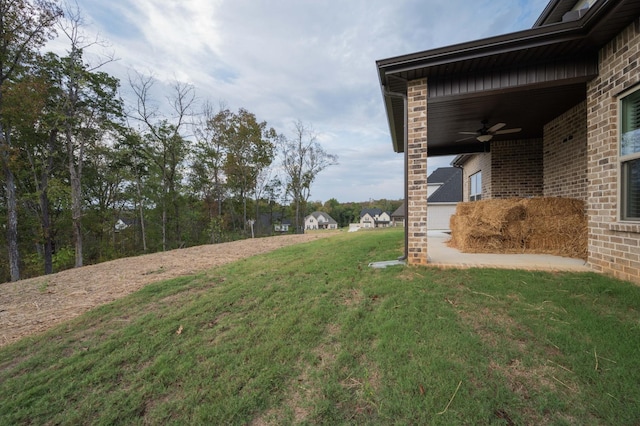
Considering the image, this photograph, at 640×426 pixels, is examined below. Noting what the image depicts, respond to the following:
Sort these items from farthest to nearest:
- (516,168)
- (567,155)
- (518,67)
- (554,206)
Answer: (516,168) < (567,155) < (554,206) < (518,67)

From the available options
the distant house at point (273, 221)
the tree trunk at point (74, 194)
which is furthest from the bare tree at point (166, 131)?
the distant house at point (273, 221)

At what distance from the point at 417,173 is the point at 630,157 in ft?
7.93

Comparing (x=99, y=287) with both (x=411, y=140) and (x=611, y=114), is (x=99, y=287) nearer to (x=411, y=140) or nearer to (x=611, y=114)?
(x=411, y=140)

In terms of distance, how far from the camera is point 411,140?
4.11 metres

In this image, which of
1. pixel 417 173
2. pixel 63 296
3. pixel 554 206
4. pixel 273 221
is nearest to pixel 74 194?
pixel 63 296

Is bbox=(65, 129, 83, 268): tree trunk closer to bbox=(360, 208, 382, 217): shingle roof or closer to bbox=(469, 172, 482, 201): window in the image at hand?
bbox=(469, 172, 482, 201): window

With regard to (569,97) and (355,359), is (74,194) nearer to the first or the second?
(355,359)

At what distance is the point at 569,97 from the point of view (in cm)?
488

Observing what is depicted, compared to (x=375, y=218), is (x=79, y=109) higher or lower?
higher

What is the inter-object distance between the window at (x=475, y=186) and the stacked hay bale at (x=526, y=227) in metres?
4.80

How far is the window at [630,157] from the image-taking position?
3.04 m

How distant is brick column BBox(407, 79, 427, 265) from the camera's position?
402 centimetres

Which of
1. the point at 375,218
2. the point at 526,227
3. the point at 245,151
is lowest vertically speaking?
the point at 375,218

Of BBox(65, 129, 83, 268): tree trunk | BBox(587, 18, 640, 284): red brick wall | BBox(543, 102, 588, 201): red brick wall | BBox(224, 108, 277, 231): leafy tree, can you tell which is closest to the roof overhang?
BBox(587, 18, 640, 284): red brick wall
